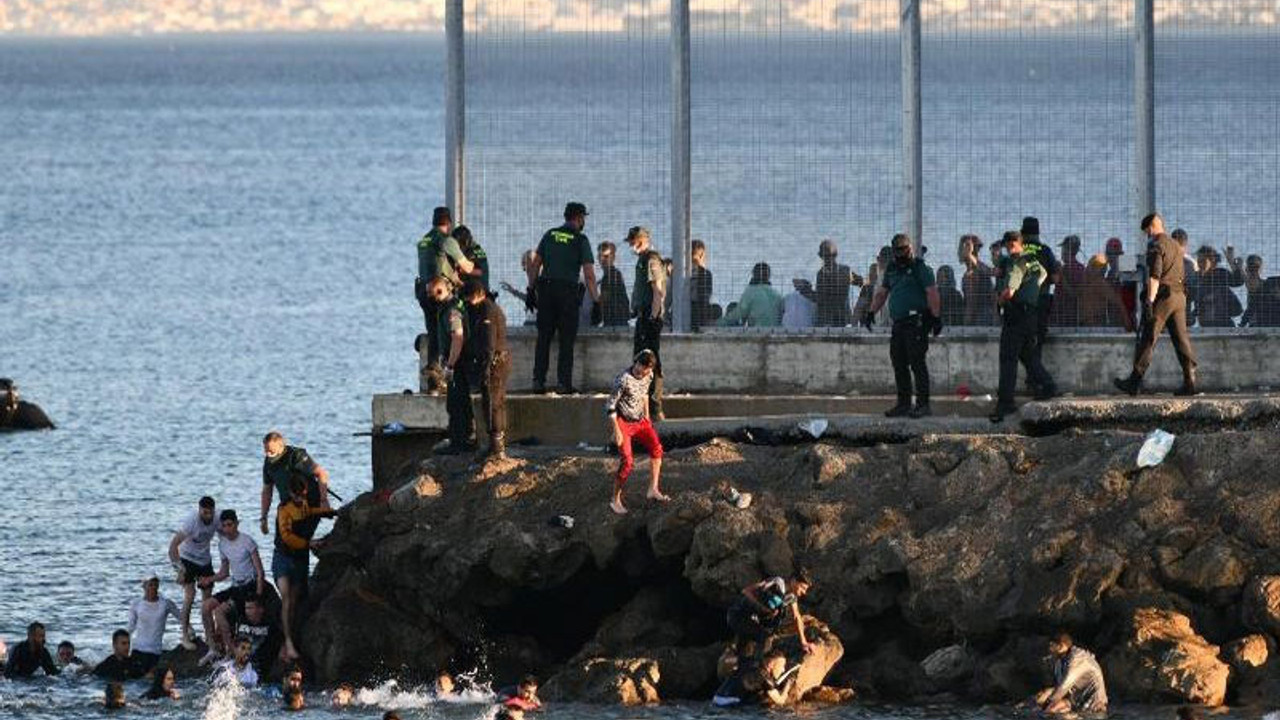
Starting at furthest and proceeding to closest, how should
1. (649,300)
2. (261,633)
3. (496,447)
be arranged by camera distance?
(649,300)
(496,447)
(261,633)

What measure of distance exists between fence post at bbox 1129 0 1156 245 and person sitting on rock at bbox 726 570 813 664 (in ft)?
25.3

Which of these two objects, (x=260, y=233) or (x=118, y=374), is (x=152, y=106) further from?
(x=118, y=374)

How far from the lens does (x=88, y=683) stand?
120 ft

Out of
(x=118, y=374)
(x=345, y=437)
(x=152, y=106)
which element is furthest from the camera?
(x=152, y=106)

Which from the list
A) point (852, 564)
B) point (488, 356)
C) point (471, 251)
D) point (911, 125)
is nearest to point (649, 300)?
point (471, 251)

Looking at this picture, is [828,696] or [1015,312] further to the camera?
[1015,312]

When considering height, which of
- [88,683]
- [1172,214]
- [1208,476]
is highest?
[1172,214]

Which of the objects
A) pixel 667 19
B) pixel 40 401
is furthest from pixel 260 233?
pixel 667 19

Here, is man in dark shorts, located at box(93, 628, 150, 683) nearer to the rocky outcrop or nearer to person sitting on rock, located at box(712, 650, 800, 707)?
the rocky outcrop

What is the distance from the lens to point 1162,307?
120 ft

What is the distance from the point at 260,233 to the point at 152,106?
9912 cm

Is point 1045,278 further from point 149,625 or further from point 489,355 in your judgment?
point 149,625

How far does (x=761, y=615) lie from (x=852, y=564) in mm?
1258

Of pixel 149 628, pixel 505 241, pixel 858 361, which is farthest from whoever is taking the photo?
A: pixel 505 241
